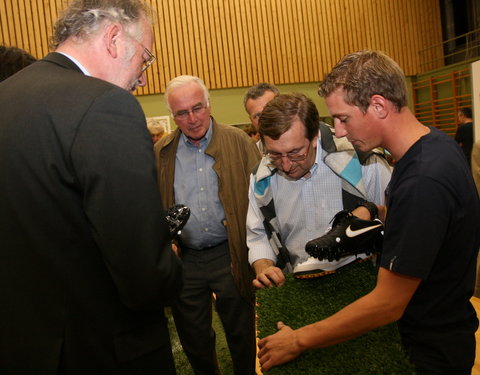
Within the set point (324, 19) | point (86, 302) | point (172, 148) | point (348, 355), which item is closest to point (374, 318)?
point (348, 355)

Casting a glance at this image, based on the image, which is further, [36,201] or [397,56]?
[397,56]

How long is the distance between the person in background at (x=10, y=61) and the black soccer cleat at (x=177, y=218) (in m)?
0.81

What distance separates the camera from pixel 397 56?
938 centimetres

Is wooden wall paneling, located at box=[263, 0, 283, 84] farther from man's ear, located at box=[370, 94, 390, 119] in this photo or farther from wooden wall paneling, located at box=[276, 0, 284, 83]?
man's ear, located at box=[370, 94, 390, 119]

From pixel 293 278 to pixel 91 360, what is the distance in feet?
2.85

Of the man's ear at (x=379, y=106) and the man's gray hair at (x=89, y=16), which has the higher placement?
the man's gray hair at (x=89, y=16)

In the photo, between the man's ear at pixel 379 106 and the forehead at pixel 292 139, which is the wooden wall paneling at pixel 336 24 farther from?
the man's ear at pixel 379 106

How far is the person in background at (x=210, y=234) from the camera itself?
2428 mm

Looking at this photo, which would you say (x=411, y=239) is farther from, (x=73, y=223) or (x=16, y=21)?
(x=16, y=21)

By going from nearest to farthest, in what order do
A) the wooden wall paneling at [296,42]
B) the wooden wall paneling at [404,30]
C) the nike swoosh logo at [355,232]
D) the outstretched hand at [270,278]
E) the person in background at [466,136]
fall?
the nike swoosh logo at [355,232], the outstretched hand at [270,278], the person in background at [466,136], the wooden wall paneling at [296,42], the wooden wall paneling at [404,30]

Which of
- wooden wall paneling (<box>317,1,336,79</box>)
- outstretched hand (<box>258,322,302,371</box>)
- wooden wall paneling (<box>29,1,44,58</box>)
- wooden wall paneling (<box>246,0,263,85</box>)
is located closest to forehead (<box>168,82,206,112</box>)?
outstretched hand (<box>258,322,302,371</box>)

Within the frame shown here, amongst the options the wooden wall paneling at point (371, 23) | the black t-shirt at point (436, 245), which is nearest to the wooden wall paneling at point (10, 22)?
the wooden wall paneling at point (371, 23)

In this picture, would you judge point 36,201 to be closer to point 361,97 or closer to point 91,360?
point 91,360

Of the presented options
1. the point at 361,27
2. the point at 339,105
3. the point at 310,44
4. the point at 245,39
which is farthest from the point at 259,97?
the point at 361,27
